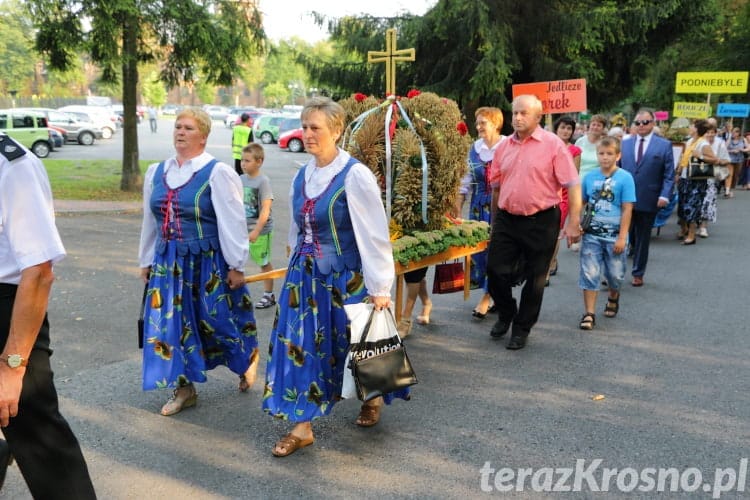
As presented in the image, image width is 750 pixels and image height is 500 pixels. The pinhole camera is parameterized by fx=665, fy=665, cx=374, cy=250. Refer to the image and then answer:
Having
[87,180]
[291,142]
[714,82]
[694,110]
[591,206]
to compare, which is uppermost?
[714,82]

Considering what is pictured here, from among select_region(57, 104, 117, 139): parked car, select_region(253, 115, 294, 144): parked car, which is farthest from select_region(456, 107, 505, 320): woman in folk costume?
select_region(57, 104, 117, 139): parked car

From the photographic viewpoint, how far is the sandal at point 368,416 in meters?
4.11

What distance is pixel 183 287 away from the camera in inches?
163

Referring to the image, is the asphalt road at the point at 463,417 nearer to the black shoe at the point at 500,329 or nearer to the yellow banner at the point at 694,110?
the black shoe at the point at 500,329

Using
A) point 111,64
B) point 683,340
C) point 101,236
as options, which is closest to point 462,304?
point 683,340

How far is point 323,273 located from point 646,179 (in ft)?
18.2

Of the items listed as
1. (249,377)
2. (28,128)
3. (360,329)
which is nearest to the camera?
(360,329)

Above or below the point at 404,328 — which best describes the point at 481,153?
above

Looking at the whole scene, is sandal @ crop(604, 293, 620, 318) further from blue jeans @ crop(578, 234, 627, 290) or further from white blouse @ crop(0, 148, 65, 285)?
white blouse @ crop(0, 148, 65, 285)

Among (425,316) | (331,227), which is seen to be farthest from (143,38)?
(331,227)

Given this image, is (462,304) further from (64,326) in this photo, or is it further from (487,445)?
(64,326)

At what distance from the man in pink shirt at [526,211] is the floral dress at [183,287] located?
7.94 ft

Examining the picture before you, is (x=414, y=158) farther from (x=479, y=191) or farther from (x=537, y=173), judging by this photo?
(x=479, y=191)

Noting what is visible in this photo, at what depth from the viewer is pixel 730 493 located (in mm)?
3359
